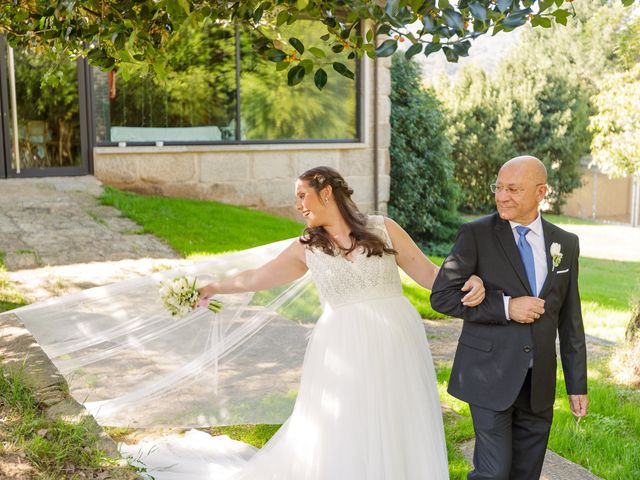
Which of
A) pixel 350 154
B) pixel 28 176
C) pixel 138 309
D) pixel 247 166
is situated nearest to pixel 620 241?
pixel 350 154

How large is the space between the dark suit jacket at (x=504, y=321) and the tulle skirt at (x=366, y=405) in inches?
16.8

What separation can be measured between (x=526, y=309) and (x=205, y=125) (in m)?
10.6

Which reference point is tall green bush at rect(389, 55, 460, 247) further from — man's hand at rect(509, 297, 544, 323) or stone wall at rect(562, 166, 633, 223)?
stone wall at rect(562, 166, 633, 223)

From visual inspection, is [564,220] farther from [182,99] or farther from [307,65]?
[307,65]

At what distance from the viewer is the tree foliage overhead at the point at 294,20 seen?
2.76 m

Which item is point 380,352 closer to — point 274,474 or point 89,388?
point 274,474

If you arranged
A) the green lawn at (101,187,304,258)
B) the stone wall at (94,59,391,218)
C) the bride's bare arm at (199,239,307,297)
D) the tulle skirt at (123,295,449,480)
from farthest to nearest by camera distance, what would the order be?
the stone wall at (94,59,391,218), the green lawn at (101,187,304,258), the bride's bare arm at (199,239,307,297), the tulle skirt at (123,295,449,480)

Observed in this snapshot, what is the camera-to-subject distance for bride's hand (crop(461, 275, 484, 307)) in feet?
10.3

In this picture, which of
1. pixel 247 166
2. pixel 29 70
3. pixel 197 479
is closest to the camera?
pixel 197 479

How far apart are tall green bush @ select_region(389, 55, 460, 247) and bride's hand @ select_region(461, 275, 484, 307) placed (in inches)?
538

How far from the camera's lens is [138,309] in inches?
188

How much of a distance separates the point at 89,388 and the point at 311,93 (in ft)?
33.4

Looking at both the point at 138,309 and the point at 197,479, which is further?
the point at 138,309

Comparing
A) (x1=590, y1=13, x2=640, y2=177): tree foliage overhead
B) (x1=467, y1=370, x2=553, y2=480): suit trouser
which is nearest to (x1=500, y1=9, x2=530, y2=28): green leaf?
(x1=467, y1=370, x2=553, y2=480): suit trouser
